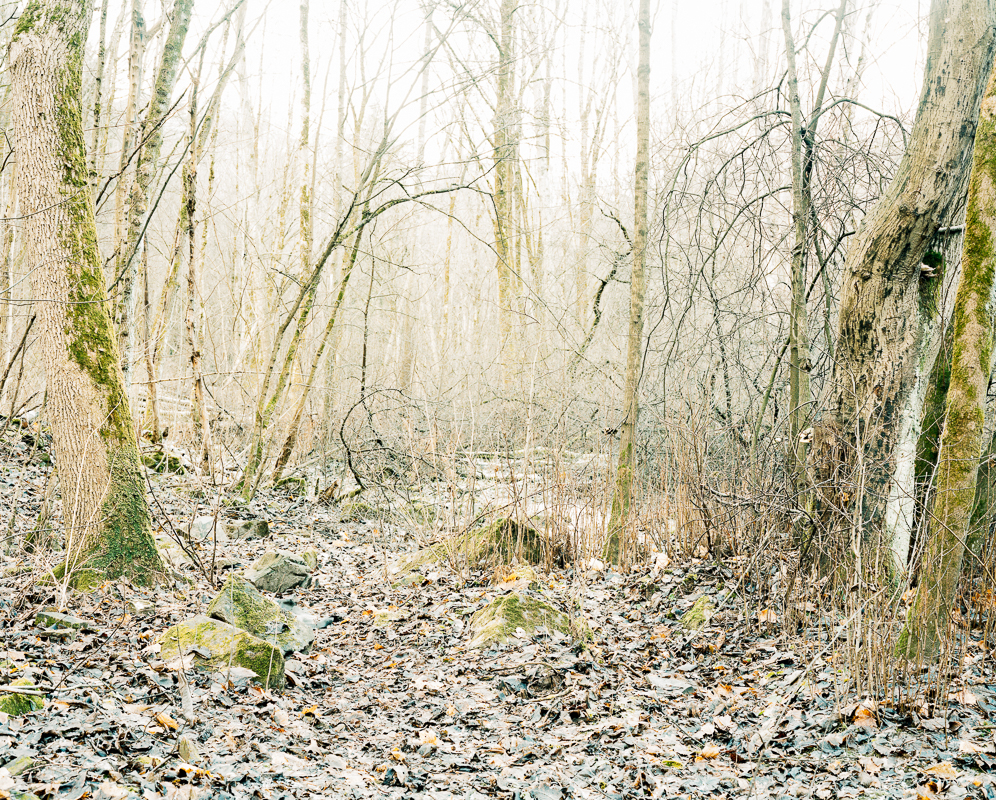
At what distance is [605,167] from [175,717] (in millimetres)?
16039

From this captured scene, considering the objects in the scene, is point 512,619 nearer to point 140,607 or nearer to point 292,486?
point 140,607

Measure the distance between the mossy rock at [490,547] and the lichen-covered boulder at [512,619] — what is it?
1.19 metres

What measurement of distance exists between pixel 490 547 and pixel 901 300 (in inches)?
152

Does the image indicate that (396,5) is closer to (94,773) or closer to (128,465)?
(128,465)

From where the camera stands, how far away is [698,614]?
17.0 ft

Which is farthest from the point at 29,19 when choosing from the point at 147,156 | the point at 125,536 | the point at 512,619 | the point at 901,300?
the point at 901,300

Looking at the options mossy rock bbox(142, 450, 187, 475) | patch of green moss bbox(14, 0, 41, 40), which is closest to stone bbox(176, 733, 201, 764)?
patch of green moss bbox(14, 0, 41, 40)

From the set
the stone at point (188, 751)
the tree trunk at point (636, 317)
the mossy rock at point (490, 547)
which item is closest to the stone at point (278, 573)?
the mossy rock at point (490, 547)

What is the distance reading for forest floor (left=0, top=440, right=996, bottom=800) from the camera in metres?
2.97

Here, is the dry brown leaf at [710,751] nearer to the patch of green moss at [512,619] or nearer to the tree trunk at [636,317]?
the patch of green moss at [512,619]

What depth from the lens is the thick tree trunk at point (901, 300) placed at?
4.07m

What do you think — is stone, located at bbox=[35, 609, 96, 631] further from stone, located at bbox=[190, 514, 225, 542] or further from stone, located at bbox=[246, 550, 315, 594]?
stone, located at bbox=[190, 514, 225, 542]

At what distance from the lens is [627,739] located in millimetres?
3654

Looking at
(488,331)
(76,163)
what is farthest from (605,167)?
(76,163)
